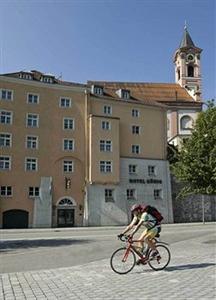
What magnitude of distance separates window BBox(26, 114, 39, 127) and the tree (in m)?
23.9

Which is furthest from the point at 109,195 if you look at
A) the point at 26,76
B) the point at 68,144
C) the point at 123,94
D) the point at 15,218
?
the point at 26,76

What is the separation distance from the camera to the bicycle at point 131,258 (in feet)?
37.7

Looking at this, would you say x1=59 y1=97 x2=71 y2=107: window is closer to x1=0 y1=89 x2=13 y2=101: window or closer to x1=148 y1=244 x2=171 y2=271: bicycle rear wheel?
x1=0 y1=89 x2=13 y2=101: window

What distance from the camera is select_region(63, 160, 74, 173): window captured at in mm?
51275

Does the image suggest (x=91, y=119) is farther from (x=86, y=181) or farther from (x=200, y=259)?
(x=200, y=259)

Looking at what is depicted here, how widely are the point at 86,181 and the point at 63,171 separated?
2.93 metres

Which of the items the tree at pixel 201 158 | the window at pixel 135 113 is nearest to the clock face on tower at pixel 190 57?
the window at pixel 135 113

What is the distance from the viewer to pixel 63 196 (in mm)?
50156

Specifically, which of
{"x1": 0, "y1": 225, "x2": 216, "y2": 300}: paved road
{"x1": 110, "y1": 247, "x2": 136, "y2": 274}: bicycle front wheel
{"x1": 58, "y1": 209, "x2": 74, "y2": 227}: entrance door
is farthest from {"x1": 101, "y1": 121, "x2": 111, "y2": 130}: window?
{"x1": 110, "y1": 247, "x2": 136, "y2": 274}: bicycle front wheel

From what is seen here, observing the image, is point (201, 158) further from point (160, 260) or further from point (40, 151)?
point (40, 151)

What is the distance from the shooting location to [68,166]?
5153 cm

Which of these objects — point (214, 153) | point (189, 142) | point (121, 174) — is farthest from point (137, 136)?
point (214, 153)

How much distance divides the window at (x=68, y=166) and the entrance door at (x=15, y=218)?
678 cm

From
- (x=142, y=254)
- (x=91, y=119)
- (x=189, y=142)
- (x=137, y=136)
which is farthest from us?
(x=137, y=136)
